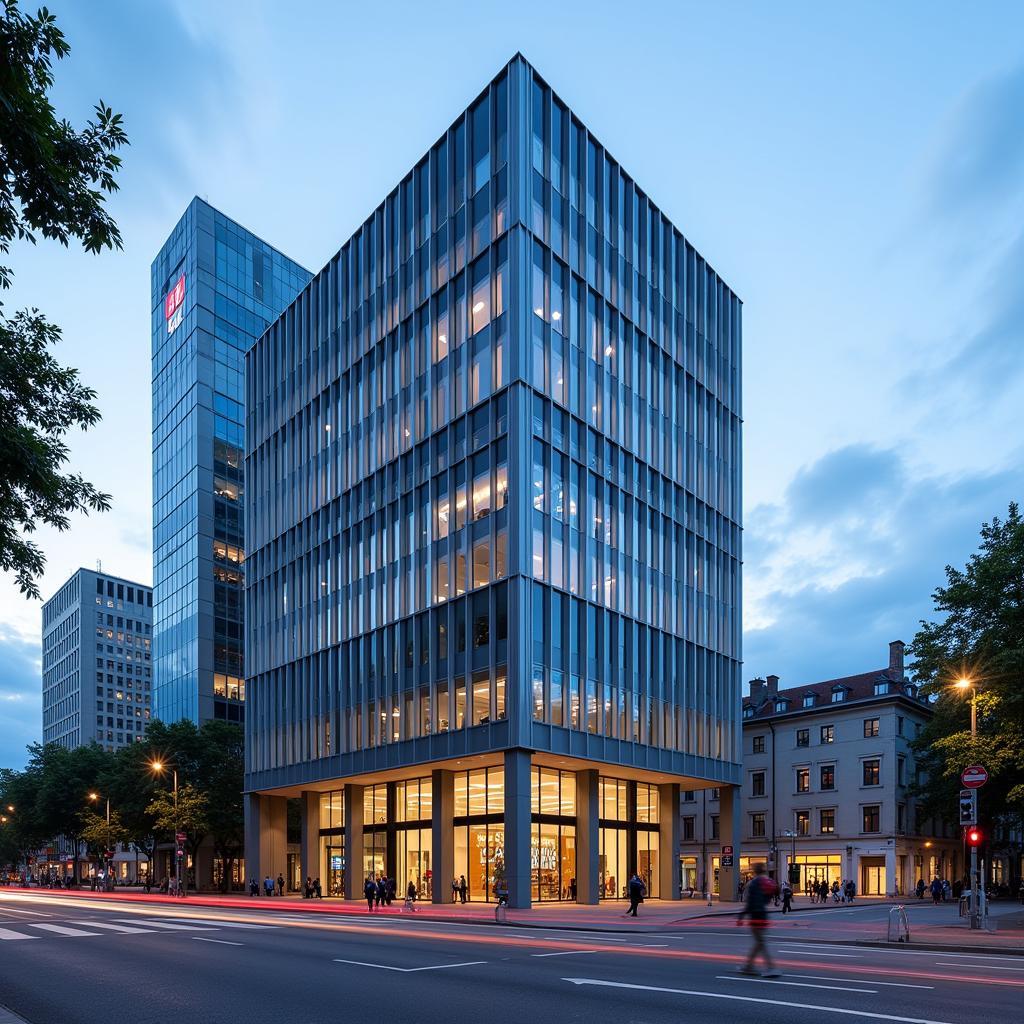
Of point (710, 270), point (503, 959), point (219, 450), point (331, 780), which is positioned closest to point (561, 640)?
point (331, 780)

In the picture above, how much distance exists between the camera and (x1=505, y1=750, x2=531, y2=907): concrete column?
4147 centimetres

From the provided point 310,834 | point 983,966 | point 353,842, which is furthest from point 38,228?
point 310,834

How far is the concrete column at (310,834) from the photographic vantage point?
62688 millimetres

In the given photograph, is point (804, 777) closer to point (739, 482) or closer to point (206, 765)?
point (739, 482)

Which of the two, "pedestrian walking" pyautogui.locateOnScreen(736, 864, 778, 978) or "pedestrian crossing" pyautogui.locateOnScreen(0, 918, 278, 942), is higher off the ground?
"pedestrian walking" pyautogui.locateOnScreen(736, 864, 778, 978)

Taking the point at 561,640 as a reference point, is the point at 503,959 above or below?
below

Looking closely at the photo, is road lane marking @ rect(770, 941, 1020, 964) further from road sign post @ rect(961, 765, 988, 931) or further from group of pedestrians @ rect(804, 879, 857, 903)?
group of pedestrians @ rect(804, 879, 857, 903)

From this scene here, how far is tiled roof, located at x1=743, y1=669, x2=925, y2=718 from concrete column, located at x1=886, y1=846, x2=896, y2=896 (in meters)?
12.4

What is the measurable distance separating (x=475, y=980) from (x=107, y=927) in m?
19.2

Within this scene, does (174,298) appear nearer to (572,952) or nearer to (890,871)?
(890,871)

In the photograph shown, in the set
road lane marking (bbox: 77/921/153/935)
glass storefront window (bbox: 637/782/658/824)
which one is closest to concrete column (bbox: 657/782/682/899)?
glass storefront window (bbox: 637/782/658/824)

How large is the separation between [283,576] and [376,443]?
577 inches

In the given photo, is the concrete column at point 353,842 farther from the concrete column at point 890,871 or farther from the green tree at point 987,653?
the concrete column at point 890,871

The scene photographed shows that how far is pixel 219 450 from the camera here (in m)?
92.0
